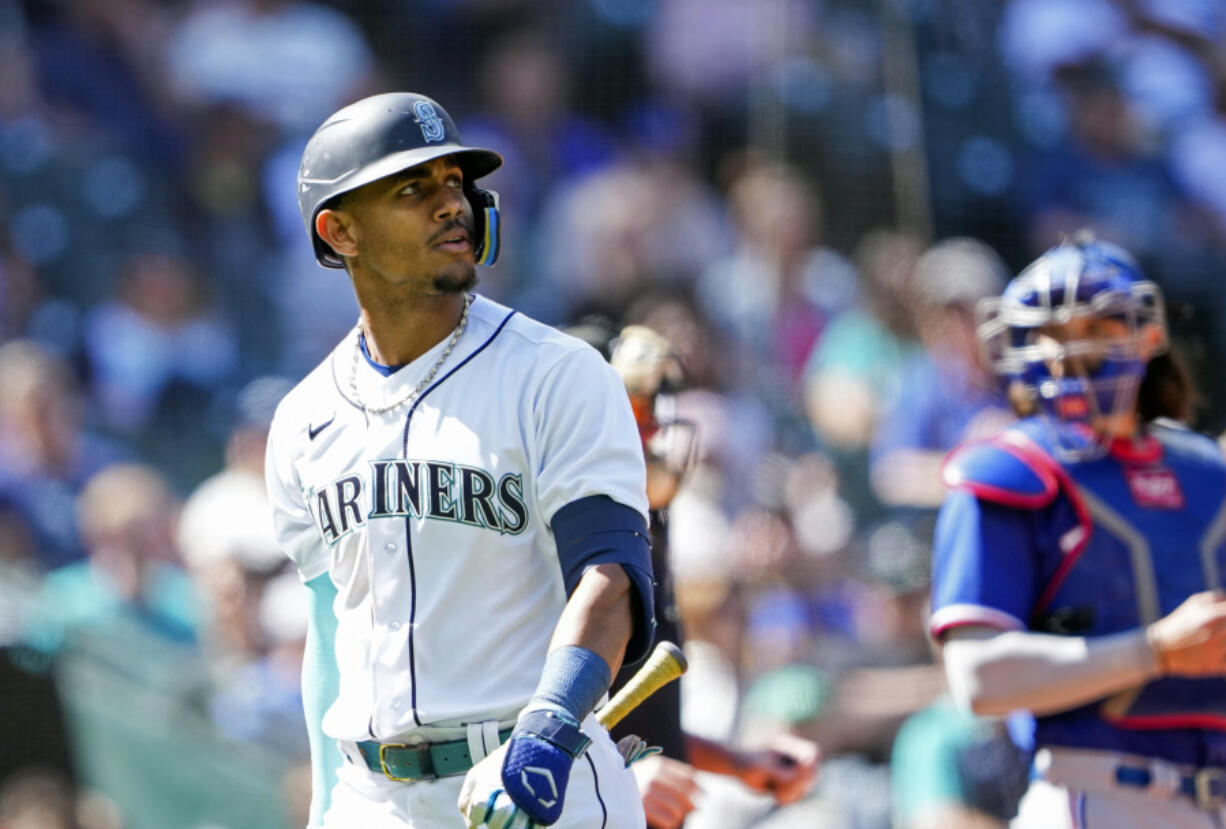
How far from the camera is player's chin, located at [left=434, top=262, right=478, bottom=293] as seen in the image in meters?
2.82

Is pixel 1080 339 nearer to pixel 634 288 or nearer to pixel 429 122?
pixel 429 122

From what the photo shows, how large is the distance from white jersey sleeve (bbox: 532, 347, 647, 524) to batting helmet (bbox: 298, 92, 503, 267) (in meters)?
0.32

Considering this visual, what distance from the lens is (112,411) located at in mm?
7371

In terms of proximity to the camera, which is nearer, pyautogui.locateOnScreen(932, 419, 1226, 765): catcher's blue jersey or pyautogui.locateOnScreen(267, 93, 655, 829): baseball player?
pyautogui.locateOnScreen(267, 93, 655, 829): baseball player

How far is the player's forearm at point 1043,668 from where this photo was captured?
10.7ft

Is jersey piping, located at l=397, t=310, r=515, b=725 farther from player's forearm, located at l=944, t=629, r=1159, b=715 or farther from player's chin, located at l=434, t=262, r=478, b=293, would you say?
player's forearm, located at l=944, t=629, r=1159, b=715

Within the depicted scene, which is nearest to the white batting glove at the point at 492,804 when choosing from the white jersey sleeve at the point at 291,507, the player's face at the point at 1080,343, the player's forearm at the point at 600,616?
the player's forearm at the point at 600,616

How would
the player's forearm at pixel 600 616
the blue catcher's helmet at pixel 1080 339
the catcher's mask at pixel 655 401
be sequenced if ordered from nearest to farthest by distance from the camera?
the player's forearm at pixel 600 616
the blue catcher's helmet at pixel 1080 339
the catcher's mask at pixel 655 401

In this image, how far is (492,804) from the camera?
2.27 m

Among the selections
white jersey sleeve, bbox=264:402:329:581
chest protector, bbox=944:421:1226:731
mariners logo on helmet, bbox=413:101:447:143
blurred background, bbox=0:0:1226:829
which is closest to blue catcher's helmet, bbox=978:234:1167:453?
chest protector, bbox=944:421:1226:731

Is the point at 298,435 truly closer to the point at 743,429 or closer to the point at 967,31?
the point at 743,429

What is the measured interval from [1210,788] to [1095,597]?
0.44 m

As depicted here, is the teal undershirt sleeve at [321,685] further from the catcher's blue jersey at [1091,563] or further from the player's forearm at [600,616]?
the catcher's blue jersey at [1091,563]

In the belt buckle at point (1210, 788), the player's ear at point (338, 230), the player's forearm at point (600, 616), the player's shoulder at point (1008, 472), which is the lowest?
the belt buckle at point (1210, 788)
